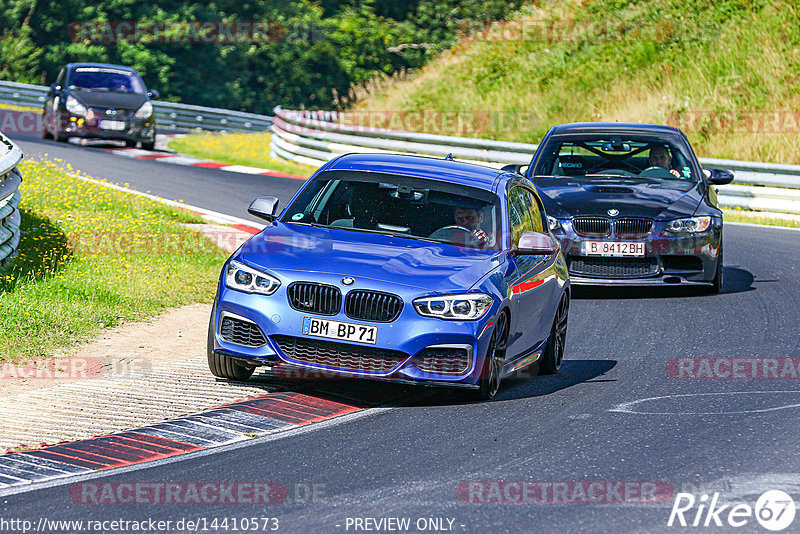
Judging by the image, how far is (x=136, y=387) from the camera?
8469 mm

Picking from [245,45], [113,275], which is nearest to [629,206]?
[113,275]

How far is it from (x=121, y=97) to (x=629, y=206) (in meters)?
17.9

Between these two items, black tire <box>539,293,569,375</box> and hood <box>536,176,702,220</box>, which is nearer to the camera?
black tire <box>539,293,569,375</box>

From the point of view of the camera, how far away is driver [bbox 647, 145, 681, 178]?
14023 millimetres

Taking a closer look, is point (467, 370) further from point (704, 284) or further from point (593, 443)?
point (704, 284)

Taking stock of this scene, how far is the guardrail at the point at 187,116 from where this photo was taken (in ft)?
133

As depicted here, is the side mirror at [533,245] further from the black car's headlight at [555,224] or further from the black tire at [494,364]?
the black car's headlight at [555,224]

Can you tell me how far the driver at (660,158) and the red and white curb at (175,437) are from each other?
694cm

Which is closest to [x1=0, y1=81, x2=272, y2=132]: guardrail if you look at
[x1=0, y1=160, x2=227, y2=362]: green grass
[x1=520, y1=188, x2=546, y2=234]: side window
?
[x1=0, y1=160, x2=227, y2=362]: green grass

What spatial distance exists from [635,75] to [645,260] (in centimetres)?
2006

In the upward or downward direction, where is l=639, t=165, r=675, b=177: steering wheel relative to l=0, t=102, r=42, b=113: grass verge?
upward

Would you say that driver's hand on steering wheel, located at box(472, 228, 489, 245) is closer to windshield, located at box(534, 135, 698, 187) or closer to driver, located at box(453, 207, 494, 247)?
driver, located at box(453, 207, 494, 247)

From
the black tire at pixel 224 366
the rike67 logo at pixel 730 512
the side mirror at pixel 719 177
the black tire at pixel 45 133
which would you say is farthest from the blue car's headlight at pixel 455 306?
the black tire at pixel 45 133

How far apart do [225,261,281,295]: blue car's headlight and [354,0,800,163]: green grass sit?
18.3 metres
